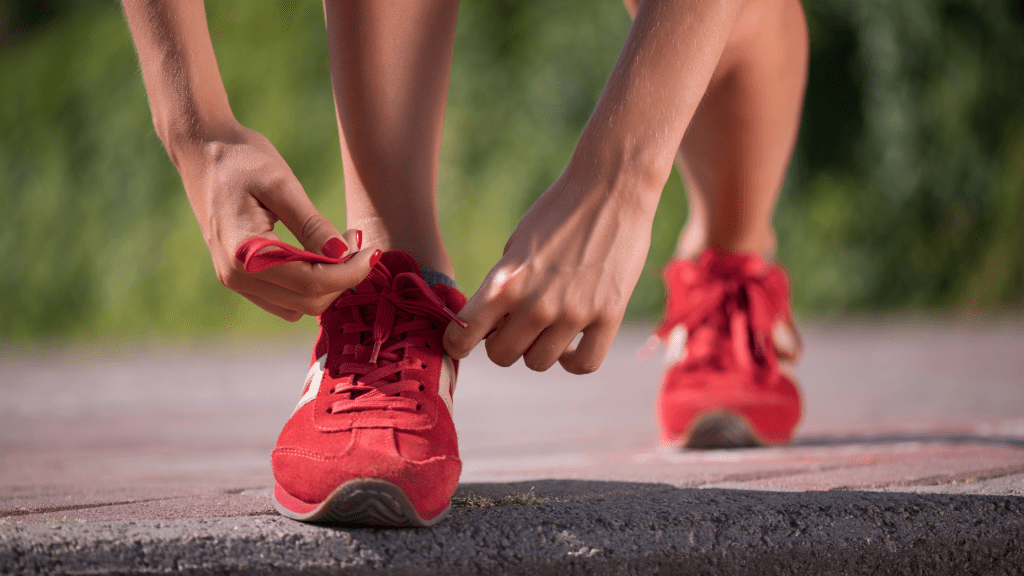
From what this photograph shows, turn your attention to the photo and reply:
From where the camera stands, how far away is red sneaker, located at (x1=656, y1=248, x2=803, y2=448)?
1367 mm

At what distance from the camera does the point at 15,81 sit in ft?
21.4

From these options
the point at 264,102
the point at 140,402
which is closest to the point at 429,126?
the point at 140,402

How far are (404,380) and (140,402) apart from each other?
2.02 metres

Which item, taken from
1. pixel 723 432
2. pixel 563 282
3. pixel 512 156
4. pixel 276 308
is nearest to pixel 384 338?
pixel 276 308

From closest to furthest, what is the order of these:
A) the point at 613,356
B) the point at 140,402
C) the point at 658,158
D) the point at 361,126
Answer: the point at 658,158 → the point at 361,126 → the point at 140,402 → the point at 613,356

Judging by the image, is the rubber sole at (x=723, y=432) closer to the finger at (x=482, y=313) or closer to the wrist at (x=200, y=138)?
the finger at (x=482, y=313)

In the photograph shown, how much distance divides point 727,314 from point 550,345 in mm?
742

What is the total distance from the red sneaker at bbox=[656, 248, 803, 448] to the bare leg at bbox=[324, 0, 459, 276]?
1.84ft

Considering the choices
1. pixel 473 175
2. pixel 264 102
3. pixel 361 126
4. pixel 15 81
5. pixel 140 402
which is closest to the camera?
pixel 361 126

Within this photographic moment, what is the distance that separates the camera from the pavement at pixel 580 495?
2.42 feet

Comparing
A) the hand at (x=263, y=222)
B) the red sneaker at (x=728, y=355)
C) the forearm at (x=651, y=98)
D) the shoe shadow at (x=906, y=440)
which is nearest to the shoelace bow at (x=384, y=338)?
the hand at (x=263, y=222)

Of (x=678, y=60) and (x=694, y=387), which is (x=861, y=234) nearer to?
(x=694, y=387)

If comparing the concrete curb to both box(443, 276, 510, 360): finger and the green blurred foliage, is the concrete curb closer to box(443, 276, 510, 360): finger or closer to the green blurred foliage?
box(443, 276, 510, 360): finger

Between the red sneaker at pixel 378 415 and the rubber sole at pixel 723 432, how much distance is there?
22.0 inches
